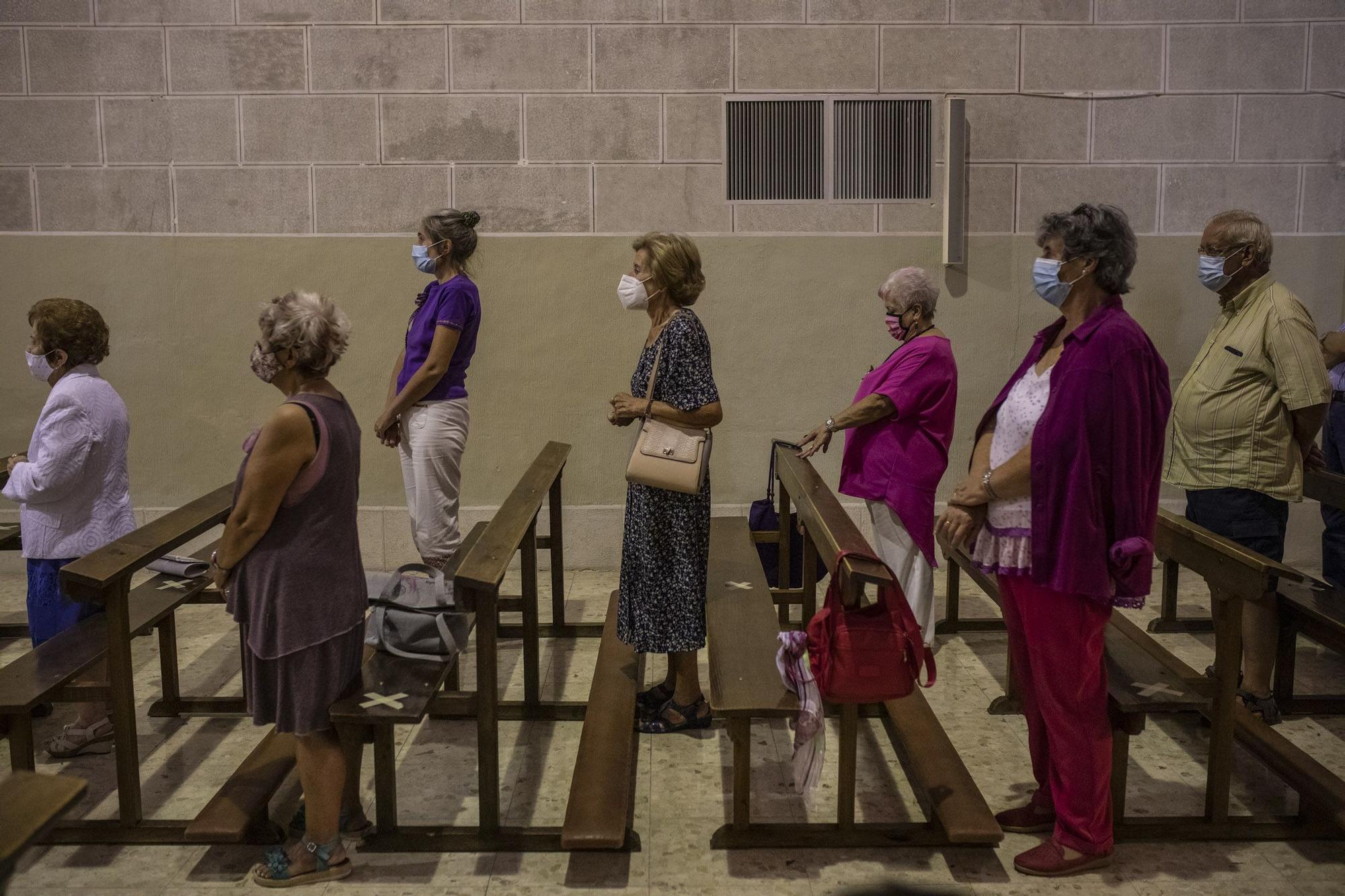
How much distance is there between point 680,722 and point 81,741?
1.91 metres

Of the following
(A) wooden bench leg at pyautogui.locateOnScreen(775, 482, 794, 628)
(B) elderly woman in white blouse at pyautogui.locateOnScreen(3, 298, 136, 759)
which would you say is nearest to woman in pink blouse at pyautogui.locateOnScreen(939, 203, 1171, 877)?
(A) wooden bench leg at pyautogui.locateOnScreen(775, 482, 794, 628)

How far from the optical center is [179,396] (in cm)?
603

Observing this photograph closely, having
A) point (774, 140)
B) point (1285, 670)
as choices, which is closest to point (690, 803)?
point (1285, 670)

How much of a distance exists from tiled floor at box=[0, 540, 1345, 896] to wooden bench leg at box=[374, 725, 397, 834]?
3.4 inches

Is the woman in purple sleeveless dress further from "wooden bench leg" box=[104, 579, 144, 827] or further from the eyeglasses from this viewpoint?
the eyeglasses

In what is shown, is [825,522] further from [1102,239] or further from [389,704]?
[389,704]

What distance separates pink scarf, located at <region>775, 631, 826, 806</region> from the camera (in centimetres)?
320

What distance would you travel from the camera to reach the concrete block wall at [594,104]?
18.9 feet

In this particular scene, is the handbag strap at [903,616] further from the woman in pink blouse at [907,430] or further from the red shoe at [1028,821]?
the woman in pink blouse at [907,430]

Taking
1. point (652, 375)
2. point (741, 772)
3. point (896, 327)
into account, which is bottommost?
point (741, 772)

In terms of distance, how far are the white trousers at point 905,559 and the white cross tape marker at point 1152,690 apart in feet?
3.32

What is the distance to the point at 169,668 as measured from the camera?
4.26 meters

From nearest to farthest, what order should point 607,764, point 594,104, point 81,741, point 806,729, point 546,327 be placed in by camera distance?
1. point 806,729
2. point 607,764
3. point 81,741
4. point 594,104
5. point 546,327

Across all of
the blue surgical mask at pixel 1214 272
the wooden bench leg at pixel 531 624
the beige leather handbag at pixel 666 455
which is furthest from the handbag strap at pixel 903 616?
the blue surgical mask at pixel 1214 272
